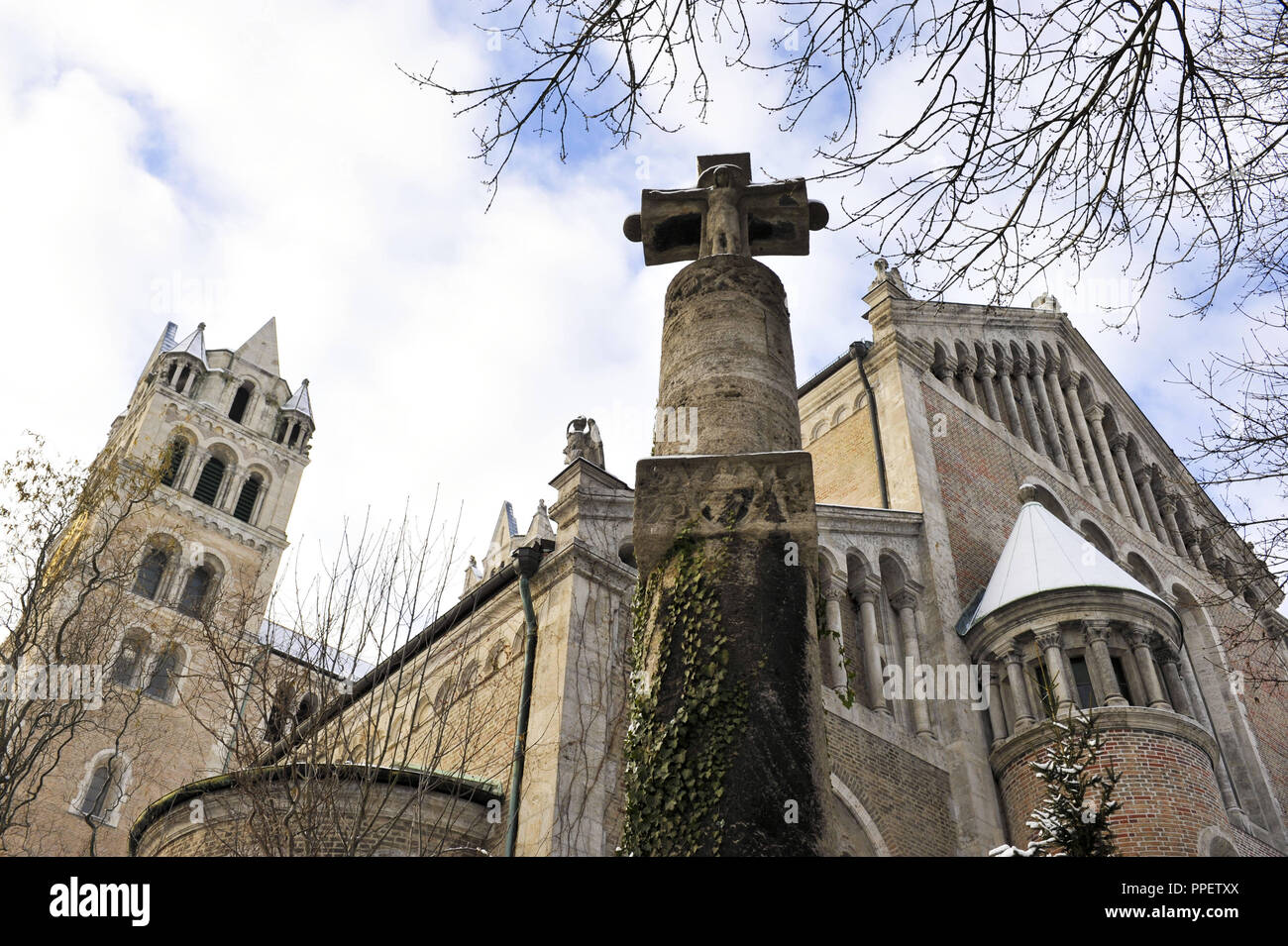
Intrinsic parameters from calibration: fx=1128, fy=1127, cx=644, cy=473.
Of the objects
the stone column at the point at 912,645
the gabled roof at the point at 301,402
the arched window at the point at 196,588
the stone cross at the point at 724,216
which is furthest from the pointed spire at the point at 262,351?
the stone cross at the point at 724,216

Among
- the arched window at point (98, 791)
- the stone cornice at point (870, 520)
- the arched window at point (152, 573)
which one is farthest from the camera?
the arched window at point (152, 573)

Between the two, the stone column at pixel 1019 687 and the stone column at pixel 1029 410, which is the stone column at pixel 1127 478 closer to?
the stone column at pixel 1029 410

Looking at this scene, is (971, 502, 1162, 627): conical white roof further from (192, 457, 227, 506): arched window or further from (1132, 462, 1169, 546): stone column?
(192, 457, 227, 506): arched window

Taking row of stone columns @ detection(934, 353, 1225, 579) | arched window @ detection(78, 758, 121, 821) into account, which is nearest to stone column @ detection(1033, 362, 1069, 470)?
row of stone columns @ detection(934, 353, 1225, 579)

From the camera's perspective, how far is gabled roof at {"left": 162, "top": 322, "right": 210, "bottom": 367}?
46.4 metres

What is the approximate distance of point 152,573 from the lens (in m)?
40.6

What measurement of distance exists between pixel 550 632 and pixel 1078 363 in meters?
17.3

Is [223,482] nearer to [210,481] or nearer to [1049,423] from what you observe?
[210,481]

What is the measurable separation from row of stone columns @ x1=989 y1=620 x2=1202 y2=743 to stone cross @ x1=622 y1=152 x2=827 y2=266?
1015 centimetres

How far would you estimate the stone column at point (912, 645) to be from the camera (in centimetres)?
1559

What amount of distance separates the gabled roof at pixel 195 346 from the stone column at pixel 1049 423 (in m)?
34.8

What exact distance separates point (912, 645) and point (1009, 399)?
27.3 ft

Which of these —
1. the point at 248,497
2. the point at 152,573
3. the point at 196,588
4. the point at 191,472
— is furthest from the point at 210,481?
the point at 152,573
